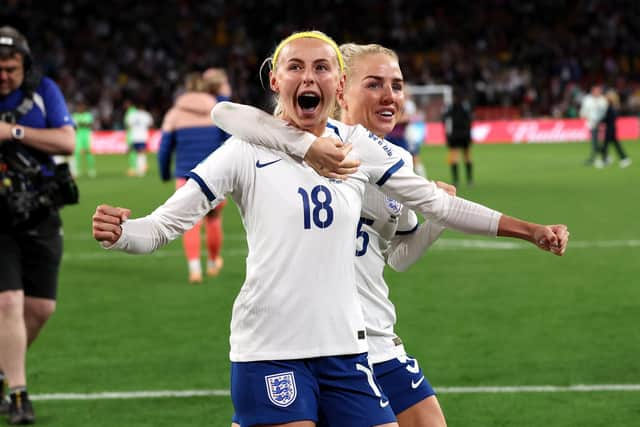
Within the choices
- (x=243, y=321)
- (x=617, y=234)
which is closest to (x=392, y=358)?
(x=243, y=321)

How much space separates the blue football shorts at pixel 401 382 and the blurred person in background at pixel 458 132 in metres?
20.2

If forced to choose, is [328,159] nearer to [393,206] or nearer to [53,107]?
[393,206]

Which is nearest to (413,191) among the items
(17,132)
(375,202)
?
(375,202)

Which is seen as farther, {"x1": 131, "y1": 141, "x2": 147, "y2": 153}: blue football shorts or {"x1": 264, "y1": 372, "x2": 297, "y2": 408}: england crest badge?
{"x1": 131, "y1": 141, "x2": 147, "y2": 153}: blue football shorts

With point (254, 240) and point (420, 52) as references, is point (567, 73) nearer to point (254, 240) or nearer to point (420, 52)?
point (420, 52)

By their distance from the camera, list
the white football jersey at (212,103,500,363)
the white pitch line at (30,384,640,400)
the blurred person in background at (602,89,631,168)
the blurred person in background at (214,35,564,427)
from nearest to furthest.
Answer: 1. the white football jersey at (212,103,500,363)
2. the blurred person in background at (214,35,564,427)
3. the white pitch line at (30,384,640,400)
4. the blurred person in background at (602,89,631,168)

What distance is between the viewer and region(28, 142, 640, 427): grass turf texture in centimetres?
671

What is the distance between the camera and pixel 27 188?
20.8ft

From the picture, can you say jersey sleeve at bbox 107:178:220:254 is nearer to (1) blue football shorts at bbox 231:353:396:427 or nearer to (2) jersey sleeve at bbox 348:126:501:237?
(1) blue football shorts at bbox 231:353:396:427

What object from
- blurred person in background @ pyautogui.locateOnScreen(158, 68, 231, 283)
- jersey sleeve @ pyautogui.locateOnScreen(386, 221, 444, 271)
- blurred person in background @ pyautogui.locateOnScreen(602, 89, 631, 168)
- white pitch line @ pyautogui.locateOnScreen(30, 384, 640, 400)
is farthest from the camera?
blurred person in background @ pyautogui.locateOnScreen(602, 89, 631, 168)

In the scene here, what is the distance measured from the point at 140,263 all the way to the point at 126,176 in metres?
16.6

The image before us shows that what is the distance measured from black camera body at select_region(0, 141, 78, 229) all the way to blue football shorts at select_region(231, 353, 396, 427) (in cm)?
284

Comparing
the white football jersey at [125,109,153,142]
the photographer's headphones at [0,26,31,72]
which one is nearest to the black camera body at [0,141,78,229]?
the photographer's headphones at [0,26,31,72]

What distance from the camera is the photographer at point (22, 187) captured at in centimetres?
629
